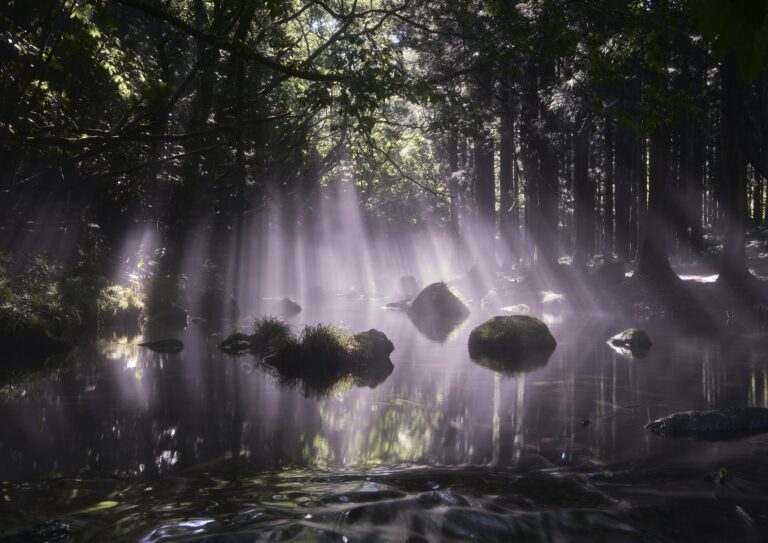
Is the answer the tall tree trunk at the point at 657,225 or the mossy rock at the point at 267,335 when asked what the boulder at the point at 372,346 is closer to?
the mossy rock at the point at 267,335

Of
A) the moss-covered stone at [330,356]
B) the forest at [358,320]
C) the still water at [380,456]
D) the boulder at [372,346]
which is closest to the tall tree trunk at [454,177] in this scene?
the forest at [358,320]

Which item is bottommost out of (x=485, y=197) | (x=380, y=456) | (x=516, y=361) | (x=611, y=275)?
(x=380, y=456)

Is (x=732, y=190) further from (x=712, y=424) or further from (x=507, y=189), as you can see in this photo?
(x=712, y=424)

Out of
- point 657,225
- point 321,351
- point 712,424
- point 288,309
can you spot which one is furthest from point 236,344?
point 657,225

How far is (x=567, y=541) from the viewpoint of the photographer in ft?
17.3

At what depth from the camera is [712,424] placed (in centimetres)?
862

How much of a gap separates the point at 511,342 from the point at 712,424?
26.2ft

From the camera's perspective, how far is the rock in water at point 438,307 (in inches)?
1091

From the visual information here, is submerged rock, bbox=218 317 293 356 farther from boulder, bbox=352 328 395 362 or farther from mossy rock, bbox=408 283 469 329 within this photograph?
mossy rock, bbox=408 283 469 329

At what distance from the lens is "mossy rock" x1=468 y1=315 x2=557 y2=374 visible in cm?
1606

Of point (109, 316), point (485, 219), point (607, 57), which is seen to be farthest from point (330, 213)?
point (607, 57)

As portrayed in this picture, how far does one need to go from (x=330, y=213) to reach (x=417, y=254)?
13.9 meters

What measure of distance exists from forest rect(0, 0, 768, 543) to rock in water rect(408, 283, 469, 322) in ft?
0.63

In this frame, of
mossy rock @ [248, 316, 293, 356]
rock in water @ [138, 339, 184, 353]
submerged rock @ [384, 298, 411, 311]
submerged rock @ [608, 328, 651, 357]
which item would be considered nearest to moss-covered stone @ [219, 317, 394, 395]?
mossy rock @ [248, 316, 293, 356]
